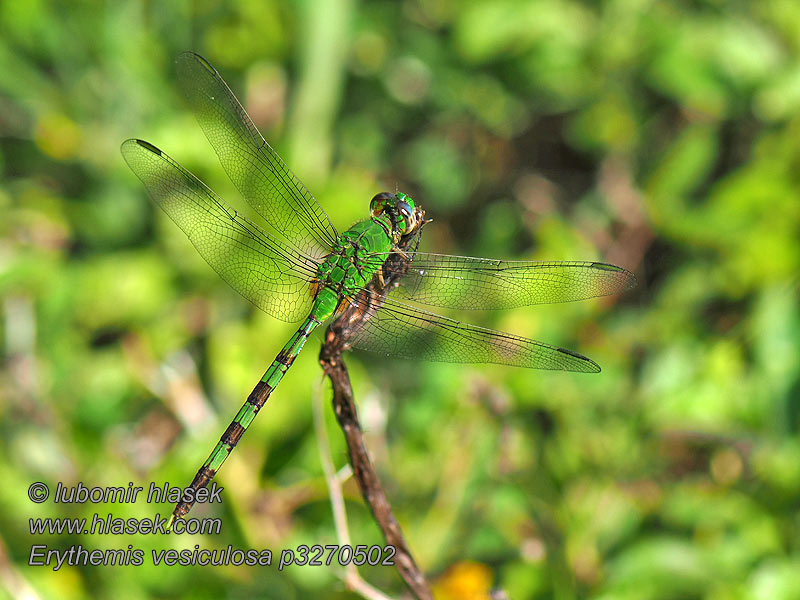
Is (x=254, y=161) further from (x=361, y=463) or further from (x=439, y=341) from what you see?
(x=361, y=463)

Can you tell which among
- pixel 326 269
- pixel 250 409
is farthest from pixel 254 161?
pixel 250 409

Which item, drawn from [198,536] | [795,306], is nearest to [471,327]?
[198,536]

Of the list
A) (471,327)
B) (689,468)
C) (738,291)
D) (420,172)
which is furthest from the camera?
(420,172)

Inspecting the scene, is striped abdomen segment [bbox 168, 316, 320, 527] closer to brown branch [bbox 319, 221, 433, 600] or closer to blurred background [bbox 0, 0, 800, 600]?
blurred background [bbox 0, 0, 800, 600]

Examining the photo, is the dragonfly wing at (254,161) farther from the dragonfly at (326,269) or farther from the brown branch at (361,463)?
the brown branch at (361,463)

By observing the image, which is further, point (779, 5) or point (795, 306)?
point (779, 5)

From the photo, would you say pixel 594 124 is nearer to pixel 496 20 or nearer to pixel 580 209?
pixel 580 209

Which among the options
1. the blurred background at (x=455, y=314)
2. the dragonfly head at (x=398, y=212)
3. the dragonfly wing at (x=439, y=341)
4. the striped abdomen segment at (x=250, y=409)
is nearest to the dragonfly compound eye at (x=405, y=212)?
the dragonfly head at (x=398, y=212)
